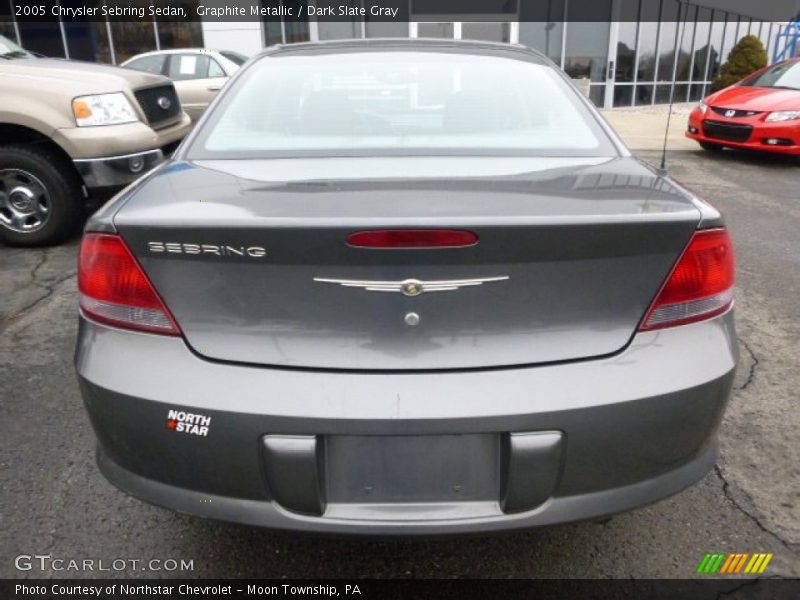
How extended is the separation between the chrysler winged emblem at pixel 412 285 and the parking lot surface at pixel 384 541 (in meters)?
0.61

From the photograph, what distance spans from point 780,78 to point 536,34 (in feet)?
30.1

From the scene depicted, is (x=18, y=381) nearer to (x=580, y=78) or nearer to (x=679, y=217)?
(x=679, y=217)

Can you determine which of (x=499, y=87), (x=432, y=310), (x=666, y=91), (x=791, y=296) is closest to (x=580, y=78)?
(x=666, y=91)

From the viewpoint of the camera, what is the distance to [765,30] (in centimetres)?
2525

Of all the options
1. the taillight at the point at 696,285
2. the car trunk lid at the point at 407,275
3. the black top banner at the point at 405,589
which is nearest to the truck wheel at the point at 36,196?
the black top banner at the point at 405,589

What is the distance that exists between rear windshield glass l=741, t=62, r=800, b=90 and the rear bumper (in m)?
9.87

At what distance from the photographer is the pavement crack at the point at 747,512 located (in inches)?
83.7

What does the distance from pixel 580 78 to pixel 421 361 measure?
730 inches

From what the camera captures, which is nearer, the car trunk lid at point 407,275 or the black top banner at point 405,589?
the car trunk lid at point 407,275

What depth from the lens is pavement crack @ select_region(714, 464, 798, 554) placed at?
212 cm

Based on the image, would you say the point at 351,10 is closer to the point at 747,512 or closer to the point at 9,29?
the point at 9,29

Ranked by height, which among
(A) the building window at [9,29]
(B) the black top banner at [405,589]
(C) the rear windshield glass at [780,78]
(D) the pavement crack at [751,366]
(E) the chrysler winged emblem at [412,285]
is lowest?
(D) the pavement crack at [751,366]

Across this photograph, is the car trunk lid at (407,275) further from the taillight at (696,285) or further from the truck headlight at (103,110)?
the truck headlight at (103,110)

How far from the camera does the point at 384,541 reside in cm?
159
